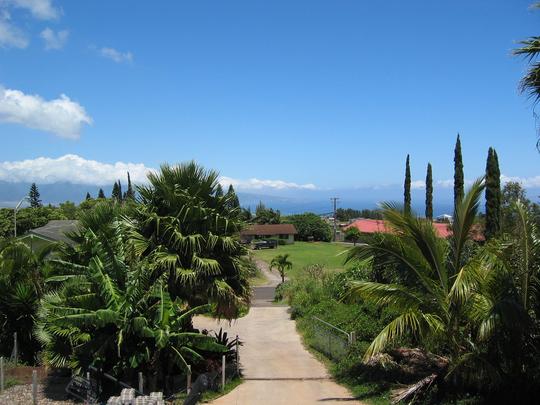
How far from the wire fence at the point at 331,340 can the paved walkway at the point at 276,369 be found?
518 millimetres

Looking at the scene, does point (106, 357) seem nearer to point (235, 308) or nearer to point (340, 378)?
point (235, 308)

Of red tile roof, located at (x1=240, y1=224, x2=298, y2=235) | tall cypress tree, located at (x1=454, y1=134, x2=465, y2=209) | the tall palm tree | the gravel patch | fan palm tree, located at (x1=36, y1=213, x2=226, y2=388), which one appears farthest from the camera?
red tile roof, located at (x1=240, y1=224, x2=298, y2=235)

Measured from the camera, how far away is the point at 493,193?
4328 cm

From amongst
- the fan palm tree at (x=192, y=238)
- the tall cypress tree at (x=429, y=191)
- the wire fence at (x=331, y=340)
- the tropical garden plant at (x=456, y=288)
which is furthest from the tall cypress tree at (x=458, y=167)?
the tropical garden plant at (x=456, y=288)

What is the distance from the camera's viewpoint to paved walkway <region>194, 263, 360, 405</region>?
1241 centimetres

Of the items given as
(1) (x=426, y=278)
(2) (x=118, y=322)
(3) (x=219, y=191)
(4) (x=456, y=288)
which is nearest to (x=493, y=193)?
(3) (x=219, y=191)

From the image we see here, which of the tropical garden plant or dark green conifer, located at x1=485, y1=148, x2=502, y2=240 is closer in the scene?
the tropical garden plant

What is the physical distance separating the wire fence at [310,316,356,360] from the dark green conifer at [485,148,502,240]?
2787 centimetres

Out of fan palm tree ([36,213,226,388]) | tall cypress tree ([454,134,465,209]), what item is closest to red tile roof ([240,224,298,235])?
tall cypress tree ([454,134,465,209])

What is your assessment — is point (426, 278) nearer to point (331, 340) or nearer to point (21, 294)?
point (331, 340)

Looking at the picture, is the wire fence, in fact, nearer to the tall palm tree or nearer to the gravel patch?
the tall palm tree

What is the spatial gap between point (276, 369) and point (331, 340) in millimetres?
2137

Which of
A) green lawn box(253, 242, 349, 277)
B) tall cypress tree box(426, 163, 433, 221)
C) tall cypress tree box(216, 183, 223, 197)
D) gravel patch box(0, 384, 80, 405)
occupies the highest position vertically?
tall cypress tree box(426, 163, 433, 221)

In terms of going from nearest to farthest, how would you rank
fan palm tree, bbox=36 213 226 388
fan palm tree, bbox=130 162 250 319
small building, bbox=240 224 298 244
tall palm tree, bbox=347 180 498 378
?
tall palm tree, bbox=347 180 498 378 < fan palm tree, bbox=36 213 226 388 < fan palm tree, bbox=130 162 250 319 < small building, bbox=240 224 298 244
